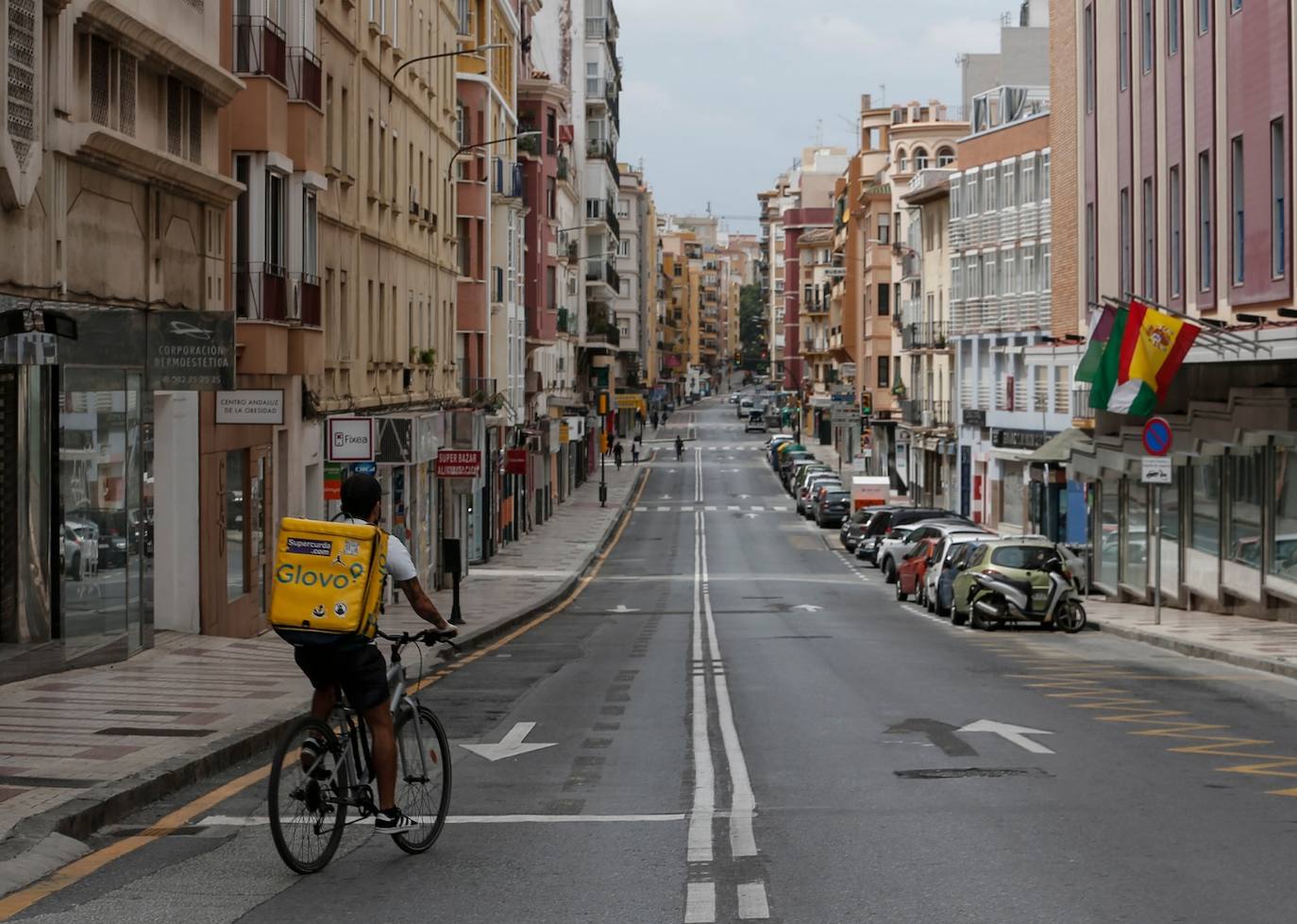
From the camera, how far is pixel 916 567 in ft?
132

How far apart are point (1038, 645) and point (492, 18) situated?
120 ft

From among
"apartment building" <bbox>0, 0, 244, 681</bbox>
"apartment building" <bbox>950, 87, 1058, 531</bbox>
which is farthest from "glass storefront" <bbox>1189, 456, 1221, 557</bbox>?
"apartment building" <bbox>950, 87, 1058, 531</bbox>

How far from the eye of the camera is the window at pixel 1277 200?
2622 centimetres

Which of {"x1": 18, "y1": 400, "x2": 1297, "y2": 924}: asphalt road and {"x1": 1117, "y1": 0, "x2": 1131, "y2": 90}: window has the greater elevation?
{"x1": 1117, "y1": 0, "x2": 1131, "y2": 90}: window

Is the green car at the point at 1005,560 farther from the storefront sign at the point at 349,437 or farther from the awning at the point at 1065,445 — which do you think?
the awning at the point at 1065,445

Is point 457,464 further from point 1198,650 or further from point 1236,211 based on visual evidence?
point 1198,650

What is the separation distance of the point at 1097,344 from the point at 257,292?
613 inches

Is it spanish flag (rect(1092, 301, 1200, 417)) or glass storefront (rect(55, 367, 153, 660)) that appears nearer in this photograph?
glass storefront (rect(55, 367, 153, 660))

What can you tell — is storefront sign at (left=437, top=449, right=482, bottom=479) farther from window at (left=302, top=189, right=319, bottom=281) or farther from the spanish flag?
the spanish flag

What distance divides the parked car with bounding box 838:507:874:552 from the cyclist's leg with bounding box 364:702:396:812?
52.6m

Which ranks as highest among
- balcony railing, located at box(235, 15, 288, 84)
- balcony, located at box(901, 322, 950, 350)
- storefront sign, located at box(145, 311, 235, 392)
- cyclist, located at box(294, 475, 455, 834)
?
balcony railing, located at box(235, 15, 288, 84)

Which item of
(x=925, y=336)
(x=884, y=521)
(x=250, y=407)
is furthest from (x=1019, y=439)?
(x=250, y=407)

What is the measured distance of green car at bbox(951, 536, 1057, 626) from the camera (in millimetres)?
30344

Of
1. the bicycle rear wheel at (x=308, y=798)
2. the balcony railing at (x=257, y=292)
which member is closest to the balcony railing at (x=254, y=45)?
the balcony railing at (x=257, y=292)
